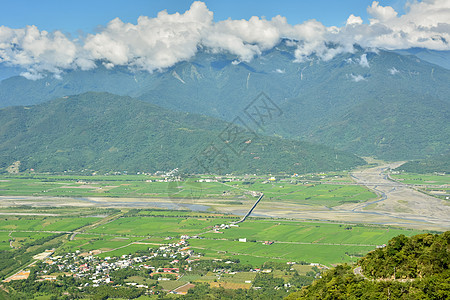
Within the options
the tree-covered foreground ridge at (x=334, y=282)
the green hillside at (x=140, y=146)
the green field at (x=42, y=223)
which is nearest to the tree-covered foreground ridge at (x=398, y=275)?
the tree-covered foreground ridge at (x=334, y=282)

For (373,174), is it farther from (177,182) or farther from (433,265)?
(433,265)

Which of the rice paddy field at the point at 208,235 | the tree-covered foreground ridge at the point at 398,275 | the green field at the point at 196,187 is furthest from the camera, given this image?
the green field at the point at 196,187

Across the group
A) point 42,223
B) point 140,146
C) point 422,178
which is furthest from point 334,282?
point 140,146

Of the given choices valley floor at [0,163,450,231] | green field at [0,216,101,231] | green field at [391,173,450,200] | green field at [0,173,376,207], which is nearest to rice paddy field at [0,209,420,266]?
green field at [0,216,101,231]

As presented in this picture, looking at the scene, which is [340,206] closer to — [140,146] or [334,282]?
[334,282]

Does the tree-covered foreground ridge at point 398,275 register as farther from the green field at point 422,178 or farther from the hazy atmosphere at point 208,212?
the green field at point 422,178

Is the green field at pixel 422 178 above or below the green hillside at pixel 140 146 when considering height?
below

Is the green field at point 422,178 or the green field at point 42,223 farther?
the green field at point 422,178
